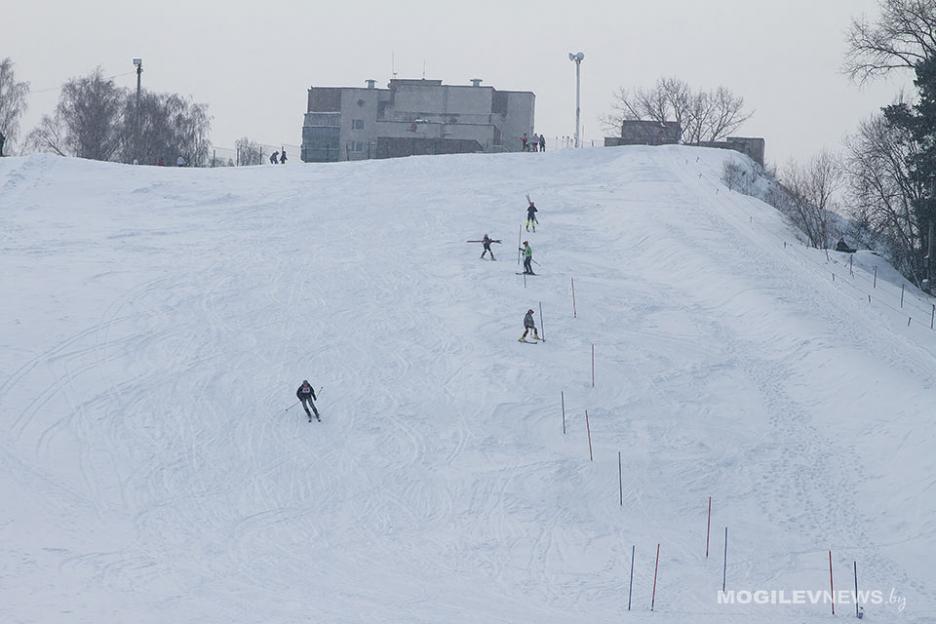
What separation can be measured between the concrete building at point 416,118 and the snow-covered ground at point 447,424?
44689 mm

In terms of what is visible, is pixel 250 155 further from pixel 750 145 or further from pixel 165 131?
pixel 750 145

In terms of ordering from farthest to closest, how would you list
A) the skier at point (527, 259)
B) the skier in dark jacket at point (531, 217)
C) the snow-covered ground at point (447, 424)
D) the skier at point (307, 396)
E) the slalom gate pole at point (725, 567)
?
the skier in dark jacket at point (531, 217) → the skier at point (527, 259) → the skier at point (307, 396) → the slalom gate pole at point (725, 567) → the snow-covered ground at point (447, 424)

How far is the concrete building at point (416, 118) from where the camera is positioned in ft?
288

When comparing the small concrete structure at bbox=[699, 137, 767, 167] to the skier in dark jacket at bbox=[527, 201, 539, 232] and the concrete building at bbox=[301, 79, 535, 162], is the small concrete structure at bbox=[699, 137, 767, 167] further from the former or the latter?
the skier in dark jacket at bbox=[527, 201, 539, 232]

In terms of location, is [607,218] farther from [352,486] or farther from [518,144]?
[518,144]

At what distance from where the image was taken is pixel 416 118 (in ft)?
294

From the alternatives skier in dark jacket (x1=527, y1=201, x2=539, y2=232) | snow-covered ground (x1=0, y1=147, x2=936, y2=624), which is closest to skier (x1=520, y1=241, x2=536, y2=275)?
snow-covered ground (x1=0, y1=147, x2=936, y2=624)

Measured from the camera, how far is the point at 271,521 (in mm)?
21766

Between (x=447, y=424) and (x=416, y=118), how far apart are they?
65840 millimetres

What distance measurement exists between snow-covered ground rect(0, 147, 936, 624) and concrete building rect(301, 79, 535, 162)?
44.7 m

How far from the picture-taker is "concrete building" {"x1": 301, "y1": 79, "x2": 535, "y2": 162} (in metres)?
87.7

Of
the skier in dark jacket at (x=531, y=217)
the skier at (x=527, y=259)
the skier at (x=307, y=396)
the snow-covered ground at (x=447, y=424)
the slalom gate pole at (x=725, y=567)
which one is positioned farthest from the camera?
the skier in dark jacket at (x=531, y=217)

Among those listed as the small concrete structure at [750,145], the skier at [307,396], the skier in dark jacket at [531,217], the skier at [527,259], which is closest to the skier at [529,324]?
the skier at [527,259]

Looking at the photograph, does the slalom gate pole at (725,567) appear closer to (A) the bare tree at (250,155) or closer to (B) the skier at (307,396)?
(B) the skier at (307,396)
